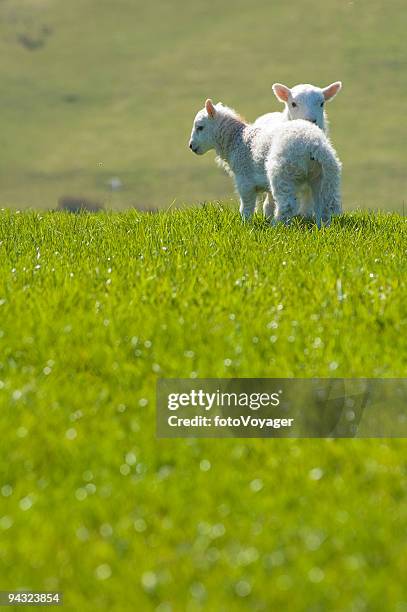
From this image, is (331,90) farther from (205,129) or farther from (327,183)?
(327,183)

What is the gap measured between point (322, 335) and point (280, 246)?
281 cm

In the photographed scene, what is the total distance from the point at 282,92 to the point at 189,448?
24.0ft

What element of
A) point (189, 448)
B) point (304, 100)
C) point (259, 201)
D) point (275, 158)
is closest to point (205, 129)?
point (304, 100)

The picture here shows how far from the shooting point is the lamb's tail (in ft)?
32.4

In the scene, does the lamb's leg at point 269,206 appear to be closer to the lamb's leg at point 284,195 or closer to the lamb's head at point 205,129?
the lamb's head at point 205,129

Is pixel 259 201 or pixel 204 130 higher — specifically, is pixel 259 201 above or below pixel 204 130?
below

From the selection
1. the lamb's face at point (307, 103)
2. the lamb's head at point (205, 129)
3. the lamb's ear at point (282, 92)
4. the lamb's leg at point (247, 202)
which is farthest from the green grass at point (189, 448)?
the lamb's head at point (205, 129)

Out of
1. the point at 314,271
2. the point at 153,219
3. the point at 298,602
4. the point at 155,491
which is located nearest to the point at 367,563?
the point at 298,602

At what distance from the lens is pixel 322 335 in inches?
242

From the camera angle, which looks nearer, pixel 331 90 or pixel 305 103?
pixel 305 103

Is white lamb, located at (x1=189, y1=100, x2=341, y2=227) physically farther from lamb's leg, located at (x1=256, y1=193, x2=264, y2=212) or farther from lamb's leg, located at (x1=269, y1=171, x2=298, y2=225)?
lamb's leg, located at (x1=256, y1=193, x2=264, y2=212)

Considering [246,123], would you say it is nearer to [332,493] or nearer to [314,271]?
[314,271]

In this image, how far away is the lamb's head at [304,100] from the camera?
11102mm

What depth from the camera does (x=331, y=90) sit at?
449 inches
